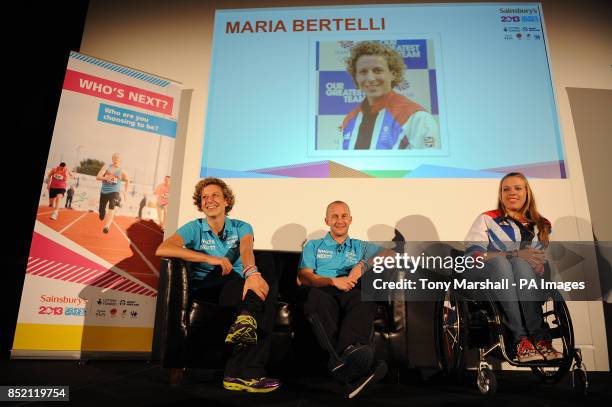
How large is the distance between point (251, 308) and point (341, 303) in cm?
42

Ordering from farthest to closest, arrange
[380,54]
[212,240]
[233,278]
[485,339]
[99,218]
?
[380,54] → [99,218] → [212,240] → [233,278] → [485,339]

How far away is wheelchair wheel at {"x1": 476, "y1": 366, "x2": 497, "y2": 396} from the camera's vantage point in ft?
5.43

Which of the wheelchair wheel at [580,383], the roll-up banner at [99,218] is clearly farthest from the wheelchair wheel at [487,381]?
the roll-up banner at [99,218]

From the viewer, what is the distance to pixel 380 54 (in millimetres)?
2984

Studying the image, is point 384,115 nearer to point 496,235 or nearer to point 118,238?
point 496,235

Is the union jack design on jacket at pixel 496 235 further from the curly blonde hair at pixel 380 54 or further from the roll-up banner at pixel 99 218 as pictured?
the roll-up banner at pixel 99 218

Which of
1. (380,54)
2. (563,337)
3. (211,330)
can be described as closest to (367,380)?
(211,330)

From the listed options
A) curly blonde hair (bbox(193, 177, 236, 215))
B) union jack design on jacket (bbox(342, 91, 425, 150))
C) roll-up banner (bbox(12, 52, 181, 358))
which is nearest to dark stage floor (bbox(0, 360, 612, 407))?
roll-up banner (bbox(12, 52, 181, 358))

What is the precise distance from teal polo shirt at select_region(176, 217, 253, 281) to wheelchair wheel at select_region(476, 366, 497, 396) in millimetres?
1175

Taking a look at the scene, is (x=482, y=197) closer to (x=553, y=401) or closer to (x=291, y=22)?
(x=553, y=401)

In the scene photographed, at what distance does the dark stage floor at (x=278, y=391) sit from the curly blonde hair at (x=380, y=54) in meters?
1.98

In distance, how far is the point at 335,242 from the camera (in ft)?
7.26

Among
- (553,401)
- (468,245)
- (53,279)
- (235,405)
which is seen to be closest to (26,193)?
(53,279)

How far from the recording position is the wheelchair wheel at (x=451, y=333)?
5.58 ft
